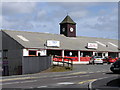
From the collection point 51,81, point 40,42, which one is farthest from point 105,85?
point 40,42

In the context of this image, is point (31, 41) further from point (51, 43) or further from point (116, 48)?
point (116, 48)

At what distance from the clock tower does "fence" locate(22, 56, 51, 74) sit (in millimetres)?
34285

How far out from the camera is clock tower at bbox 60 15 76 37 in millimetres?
66625

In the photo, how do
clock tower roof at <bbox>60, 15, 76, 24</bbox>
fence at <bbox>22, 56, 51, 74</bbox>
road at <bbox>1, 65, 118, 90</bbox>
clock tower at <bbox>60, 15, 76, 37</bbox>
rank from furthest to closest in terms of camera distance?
clock tower roof at <bbox>60, 15, 76, 24</bbox> → clock tower at <bbox>60, 15, 76, 37</bbox> → fence at <bbox>22, 56, 51, 74</bbox> → road at <bbox>1, 65, 118, 90</bbox>

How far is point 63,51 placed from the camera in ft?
167

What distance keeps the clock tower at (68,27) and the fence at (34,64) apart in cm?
3429

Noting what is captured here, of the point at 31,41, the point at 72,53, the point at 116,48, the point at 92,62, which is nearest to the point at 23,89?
the point at 92,62

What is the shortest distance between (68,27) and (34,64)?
37.1m

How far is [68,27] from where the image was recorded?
67.2 metres

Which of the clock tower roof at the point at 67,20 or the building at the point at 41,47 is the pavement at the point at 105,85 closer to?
the building at the point at 41,47

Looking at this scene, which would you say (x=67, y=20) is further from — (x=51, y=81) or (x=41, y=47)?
(x=51, y=81)

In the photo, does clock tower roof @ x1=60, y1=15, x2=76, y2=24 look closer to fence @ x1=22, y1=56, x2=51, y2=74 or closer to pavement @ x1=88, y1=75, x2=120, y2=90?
fence @ x1=22, y1=56, x2=51, y2=74

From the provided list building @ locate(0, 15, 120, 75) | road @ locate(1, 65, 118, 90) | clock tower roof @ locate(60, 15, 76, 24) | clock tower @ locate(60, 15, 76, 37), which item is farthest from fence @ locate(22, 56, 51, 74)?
clock tower roof @ locate(60, 15, 76, 24)

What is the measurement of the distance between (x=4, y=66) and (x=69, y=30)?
34.0 metres
